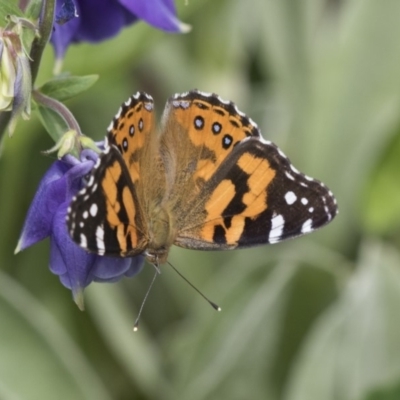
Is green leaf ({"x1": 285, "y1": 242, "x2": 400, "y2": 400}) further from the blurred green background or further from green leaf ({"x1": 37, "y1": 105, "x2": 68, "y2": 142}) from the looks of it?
green leaf ({"x1": 37, "y1": 105, "x2": 68, "y2": 142})

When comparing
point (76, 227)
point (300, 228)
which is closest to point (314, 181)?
point (300, 228)

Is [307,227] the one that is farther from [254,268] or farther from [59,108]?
[254,268]

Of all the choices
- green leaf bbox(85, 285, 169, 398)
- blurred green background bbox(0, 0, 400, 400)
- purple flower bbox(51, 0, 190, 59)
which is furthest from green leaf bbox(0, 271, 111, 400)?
purple flower bbox(51, 0, 190, 59)

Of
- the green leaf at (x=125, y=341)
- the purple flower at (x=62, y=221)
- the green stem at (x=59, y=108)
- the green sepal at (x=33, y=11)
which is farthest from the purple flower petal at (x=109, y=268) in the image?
the green leaf at (x=125, y=341)

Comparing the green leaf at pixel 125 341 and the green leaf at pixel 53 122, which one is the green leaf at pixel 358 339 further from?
the green leaf at pixel 53 122

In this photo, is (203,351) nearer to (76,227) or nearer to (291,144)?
(291,144)

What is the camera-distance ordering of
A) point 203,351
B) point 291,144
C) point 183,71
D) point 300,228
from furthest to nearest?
1. point 183,71
2. point 291,144
3. point 203,351
4. point 300,228
